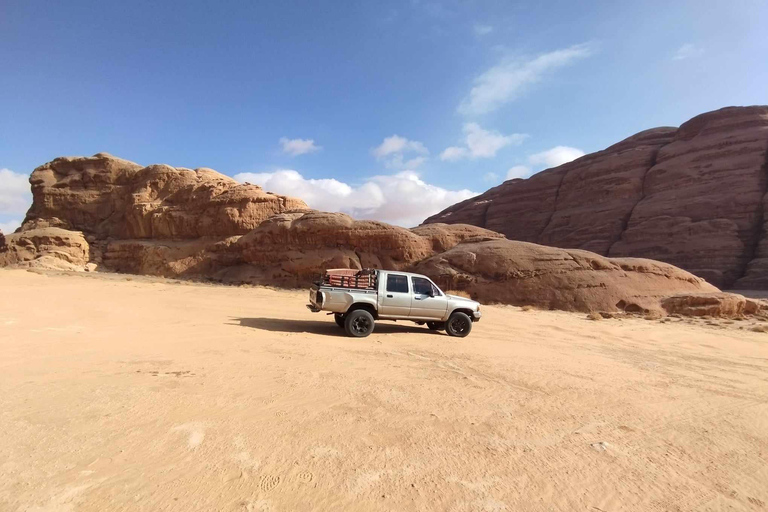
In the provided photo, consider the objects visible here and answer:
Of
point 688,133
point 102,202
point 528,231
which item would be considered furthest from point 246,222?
point 688,133

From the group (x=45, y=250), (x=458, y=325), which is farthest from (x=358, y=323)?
(x=45, y=250)

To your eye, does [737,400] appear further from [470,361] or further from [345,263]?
[345,263]

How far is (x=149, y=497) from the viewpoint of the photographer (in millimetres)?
2865

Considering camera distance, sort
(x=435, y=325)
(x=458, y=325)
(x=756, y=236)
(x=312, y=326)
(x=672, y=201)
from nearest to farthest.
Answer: (x=458, y=325), (x=435, y=325), (x=312, y=326), (x=756, y=236), (x=672, y=201)

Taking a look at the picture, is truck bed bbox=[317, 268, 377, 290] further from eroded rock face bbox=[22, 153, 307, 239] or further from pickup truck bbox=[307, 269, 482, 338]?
eroded rock face bbox=[22, 153, 307, 239]

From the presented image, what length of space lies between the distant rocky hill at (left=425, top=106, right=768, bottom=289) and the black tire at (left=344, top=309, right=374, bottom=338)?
145 ft

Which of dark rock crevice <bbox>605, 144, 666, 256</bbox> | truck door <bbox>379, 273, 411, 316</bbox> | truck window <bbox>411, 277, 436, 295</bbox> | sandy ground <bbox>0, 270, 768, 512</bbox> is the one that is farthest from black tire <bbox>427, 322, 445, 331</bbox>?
dark rock crevice <bbox>605, 144, 666, 256</bbox>

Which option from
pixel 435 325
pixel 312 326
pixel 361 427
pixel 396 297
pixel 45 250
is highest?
pixel 45 250

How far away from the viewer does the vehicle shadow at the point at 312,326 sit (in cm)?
1080

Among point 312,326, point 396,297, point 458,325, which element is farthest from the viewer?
point 312,326

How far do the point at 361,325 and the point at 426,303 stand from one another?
5.99 ft

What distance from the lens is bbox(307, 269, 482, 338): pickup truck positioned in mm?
10289

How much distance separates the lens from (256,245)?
32.5 m

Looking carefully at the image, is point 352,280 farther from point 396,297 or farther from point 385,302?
point 396,297
